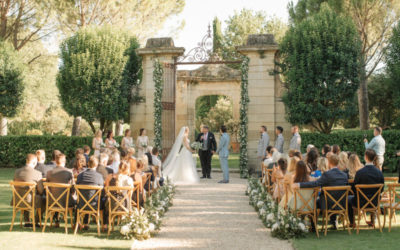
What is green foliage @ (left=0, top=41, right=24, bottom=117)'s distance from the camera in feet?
51.7

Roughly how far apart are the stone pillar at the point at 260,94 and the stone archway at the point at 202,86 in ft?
35.1

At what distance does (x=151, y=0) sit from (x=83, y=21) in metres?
3.39

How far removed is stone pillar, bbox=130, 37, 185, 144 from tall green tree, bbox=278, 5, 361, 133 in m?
4.22

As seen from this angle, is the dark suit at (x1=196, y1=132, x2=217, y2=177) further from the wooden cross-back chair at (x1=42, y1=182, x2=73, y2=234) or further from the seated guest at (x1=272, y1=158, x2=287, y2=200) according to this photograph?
the wooden cross-back chair at (x1=42, y1=182, x2=73, y2=234)

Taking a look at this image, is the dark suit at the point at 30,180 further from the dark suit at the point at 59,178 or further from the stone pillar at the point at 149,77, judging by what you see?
the stone pillar at the point at 149,77

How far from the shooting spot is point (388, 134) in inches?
525

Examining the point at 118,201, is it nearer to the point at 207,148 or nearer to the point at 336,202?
the point at 336,202

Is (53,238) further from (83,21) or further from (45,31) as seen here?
(45,31)

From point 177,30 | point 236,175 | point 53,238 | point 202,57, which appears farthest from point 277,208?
point 177,30

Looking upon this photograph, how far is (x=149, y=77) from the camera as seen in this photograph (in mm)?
14391

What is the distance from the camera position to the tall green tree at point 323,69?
488 inches

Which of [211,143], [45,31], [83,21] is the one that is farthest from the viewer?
[45,31]

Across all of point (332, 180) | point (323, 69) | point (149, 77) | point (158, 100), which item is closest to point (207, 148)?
point (158, 100)

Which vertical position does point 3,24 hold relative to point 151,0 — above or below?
below
